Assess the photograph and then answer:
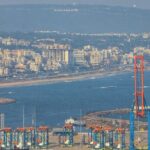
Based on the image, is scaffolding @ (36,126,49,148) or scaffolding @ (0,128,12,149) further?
scaffolding @ (36,126,49,148)

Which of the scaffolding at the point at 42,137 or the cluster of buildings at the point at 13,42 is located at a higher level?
the cluster of buildings at the point at 13,42

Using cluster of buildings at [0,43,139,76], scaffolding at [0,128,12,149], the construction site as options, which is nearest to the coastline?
cluster of buildings at [0,43,139,76]

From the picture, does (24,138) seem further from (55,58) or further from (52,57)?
(52,57)

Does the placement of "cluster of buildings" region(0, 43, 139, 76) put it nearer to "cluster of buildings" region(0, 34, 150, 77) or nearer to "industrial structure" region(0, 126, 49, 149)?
"cluster of buildings" region(0, 34, 150, 77)

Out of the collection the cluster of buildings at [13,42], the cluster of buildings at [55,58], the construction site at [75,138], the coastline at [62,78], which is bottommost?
the construction site at [75,138]

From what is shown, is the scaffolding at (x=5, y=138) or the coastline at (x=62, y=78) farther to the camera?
the coastline at (x=62, y=78)

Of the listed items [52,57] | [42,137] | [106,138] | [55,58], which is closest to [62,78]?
[55,58]

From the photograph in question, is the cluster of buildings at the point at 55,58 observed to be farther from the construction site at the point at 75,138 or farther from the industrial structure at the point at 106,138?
the industrial structure at the point at 106,138

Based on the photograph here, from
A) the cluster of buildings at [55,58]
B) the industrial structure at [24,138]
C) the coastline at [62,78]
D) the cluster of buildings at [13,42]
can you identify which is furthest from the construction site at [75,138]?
the cluster of buildings at [13,42]

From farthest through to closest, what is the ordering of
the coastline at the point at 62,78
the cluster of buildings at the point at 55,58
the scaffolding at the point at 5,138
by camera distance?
the cluster of buildings at the point at 55,58 → the coastline at the point at 62,78 → the scaffolding at the point at 5,138

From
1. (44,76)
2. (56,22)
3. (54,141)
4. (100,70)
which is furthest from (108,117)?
(56,22)

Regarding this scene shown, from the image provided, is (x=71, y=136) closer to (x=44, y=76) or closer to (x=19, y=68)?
(x=44, y=76)
